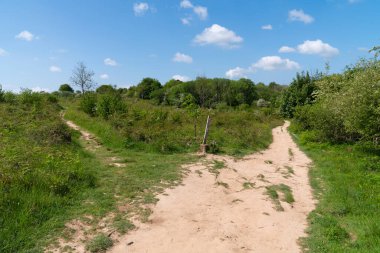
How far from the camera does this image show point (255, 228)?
5.80m

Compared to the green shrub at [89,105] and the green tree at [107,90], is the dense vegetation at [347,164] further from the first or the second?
the green tree at [107,90]

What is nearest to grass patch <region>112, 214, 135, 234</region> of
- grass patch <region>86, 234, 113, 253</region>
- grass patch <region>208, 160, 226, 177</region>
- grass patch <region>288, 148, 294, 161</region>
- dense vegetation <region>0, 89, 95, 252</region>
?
grass patch <region>86, 234, 113, 253</region>

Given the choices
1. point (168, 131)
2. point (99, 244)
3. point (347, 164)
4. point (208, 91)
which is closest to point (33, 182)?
point (99, 244)

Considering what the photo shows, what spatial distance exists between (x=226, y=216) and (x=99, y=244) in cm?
290

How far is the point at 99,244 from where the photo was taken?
493cm

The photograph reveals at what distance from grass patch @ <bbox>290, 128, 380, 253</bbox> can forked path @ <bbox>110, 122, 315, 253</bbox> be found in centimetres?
35

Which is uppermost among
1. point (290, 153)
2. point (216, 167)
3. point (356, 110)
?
point (356, 110)

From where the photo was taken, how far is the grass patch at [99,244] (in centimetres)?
483

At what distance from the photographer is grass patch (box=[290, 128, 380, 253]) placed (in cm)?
510

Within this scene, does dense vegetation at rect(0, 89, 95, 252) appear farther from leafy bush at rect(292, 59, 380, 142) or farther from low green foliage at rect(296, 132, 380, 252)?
leafy bush at rect(292, 59, 380, 142)

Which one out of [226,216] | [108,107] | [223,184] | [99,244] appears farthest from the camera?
[108,107]

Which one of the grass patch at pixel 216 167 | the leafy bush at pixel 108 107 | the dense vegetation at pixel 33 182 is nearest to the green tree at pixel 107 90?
the leafy bush at pixel 108 107

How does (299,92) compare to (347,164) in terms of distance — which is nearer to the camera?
(347,164)

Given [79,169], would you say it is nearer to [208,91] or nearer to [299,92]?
[299,92]
